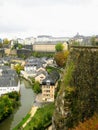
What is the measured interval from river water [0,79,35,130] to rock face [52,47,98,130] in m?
4.89

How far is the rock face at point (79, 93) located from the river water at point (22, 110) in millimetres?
4889

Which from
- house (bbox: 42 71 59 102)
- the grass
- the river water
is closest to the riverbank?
the grass

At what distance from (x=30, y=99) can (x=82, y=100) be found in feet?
40.4

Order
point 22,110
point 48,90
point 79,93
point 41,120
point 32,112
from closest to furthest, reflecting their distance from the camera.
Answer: point 79,93
point 41,120
point 32,112
point 22,110
point 48,90

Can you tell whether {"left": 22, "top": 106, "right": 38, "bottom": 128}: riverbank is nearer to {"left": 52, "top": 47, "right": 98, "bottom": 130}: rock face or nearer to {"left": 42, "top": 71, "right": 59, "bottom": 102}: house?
{"left": 42, "top": 71, "right": 59, "bottom": 102}: house

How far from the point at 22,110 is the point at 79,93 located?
344 inches

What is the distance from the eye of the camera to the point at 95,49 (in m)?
16.0

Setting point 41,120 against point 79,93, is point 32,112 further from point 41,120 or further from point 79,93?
point 79,93

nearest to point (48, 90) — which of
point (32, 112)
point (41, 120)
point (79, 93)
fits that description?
point (32, 112)

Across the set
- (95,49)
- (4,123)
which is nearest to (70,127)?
(95,49)

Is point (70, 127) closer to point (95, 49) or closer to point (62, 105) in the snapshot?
A: point (62, 105)

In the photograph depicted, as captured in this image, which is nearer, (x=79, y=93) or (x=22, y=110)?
(x=79, y=93)

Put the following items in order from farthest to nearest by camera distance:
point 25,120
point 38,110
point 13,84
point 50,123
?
point 13,84, point 38,110, point 25,120, point 50,123

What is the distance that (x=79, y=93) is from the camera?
→ 15.9m
